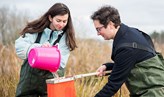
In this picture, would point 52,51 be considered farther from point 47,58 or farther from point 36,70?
point 36,70

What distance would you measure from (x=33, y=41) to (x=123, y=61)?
992mm

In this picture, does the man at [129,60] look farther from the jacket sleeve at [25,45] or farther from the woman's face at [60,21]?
the jacket sleeve at [25,45]

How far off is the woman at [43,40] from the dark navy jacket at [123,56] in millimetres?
659

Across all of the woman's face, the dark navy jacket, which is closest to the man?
the dark navy jacket

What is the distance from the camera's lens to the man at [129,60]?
12.0 feet

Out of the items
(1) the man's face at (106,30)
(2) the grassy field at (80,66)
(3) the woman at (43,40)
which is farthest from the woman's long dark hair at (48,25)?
(2) the grassy field at (80,66)

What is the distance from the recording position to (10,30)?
554 inches

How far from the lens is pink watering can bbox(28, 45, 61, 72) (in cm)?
380

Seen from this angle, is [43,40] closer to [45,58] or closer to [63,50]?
[63,50]

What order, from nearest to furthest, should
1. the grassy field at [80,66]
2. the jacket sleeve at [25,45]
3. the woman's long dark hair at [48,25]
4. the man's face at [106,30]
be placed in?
the man's face at [106,30] < the jacket sleeve at [25,45] < the woman's long dark hair at [48,25] < the grassy field at [80,66]

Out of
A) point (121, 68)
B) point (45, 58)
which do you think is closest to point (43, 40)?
point (45, 58)

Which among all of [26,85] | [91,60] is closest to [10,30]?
[91,60]

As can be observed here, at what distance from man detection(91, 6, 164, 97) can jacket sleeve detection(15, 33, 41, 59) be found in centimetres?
65

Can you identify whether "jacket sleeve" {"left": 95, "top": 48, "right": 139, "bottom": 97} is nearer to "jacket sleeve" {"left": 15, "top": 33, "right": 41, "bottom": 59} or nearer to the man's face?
the man's face
